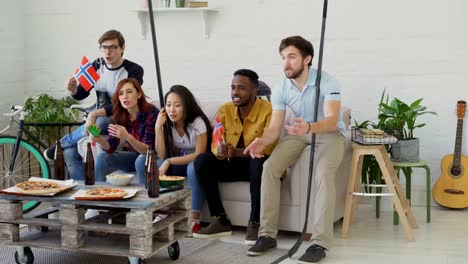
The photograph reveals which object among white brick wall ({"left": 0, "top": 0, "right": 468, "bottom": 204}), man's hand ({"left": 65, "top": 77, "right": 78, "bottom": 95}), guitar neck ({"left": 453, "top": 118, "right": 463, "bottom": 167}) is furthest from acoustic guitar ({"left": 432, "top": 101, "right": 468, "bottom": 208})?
man's hand ({"left": 65, "top": 77, "right": 78, "bottom": 95})

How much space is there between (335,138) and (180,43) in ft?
6.76

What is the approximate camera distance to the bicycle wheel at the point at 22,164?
4.96 meters

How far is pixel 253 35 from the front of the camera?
18.6 ft

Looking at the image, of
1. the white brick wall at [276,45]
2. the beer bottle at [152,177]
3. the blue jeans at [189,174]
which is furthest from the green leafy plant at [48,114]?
the beer bottle at [152,177]

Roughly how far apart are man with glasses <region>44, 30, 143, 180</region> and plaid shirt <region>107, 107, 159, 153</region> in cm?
16

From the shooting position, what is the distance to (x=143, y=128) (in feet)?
15.5

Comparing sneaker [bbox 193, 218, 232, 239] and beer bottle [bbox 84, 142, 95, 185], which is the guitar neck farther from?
beer bottle [bbox 84, 142, 95, 185]

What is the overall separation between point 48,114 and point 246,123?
6.23ft

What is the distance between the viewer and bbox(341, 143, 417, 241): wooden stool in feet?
14.6

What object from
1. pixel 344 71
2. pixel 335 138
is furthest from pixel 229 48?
pixel 335 138

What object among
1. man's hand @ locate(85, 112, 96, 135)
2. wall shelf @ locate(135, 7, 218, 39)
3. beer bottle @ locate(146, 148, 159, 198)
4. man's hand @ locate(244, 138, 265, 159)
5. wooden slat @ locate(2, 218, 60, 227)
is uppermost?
wall shelf @ locate(135, 7, 218, 39)

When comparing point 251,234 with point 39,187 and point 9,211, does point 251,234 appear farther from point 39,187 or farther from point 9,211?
point 9,211

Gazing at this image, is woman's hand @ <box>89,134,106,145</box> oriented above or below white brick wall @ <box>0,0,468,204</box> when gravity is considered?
below

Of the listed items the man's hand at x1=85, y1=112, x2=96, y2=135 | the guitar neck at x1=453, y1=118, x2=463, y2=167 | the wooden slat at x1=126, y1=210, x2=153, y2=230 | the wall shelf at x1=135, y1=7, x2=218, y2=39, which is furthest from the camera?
the wall shelf at x1=135, y1=7, x2=218, y2=39
